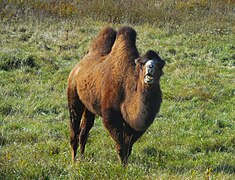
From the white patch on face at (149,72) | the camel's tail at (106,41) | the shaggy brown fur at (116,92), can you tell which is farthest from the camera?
the camel's tail at (106,41)

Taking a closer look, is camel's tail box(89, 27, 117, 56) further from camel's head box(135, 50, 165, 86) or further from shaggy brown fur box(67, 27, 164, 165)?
camel's head box(135, 50, 165, 86)

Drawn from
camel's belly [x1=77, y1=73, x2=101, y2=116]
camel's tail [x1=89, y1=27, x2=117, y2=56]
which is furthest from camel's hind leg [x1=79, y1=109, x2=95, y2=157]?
camel's tail [x1=89, y1=27, x2=117, y2=56]

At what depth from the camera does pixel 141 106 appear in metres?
6.17

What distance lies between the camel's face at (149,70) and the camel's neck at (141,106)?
15 cm

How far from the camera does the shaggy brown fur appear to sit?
20.2 ft

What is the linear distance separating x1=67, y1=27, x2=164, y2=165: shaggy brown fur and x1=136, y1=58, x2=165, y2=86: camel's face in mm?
13

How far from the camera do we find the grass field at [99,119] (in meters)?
5.95

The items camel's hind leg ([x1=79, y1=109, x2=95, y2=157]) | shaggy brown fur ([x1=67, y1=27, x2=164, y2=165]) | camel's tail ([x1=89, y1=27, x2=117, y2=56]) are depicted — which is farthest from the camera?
camel's tail ([x1=89, y1=27, x2=117, y2=56])

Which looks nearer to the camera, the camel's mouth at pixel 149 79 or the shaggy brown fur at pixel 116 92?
the camel's mouth at pixel 149 79

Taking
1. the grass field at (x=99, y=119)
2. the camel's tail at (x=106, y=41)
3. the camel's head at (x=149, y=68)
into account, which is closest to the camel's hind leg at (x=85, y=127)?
the grass field at (x=99, y=119)

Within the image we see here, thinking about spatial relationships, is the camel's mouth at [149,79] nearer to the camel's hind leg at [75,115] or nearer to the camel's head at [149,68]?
the camel's head at [149,68]

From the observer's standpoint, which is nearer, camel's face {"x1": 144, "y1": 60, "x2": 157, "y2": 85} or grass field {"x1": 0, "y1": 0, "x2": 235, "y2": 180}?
camel's face {"x1": 144, "y1": 60, "x2": 157, "y2": 85}

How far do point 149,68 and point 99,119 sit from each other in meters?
4.14

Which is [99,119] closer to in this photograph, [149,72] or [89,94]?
[89,94]
